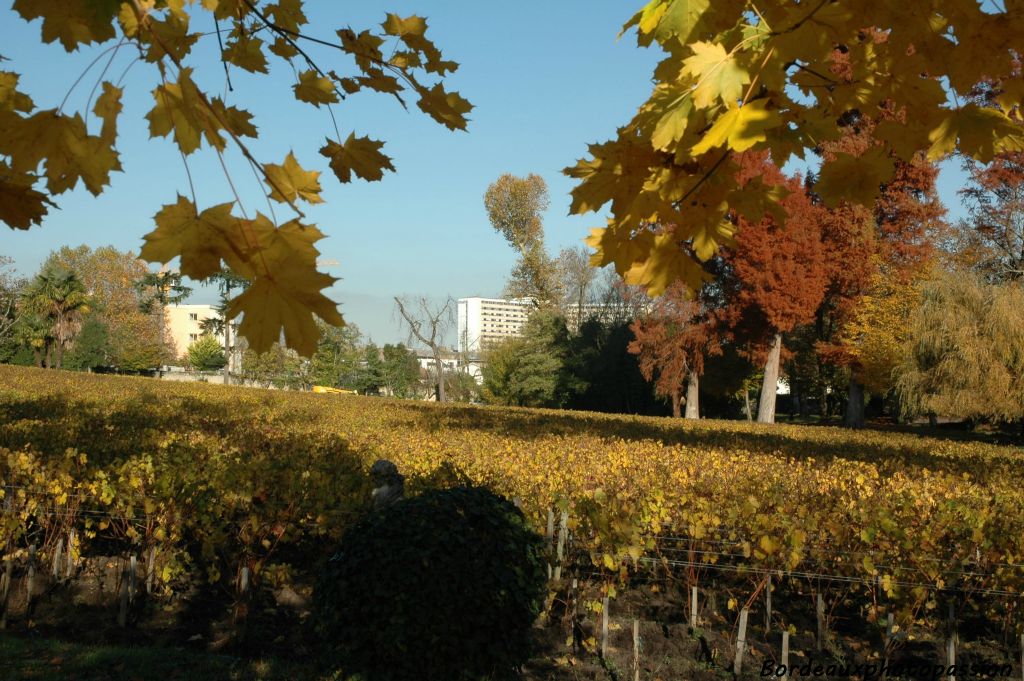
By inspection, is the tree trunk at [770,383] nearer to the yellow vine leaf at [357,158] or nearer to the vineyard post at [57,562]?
the vineyard post at [57,562]

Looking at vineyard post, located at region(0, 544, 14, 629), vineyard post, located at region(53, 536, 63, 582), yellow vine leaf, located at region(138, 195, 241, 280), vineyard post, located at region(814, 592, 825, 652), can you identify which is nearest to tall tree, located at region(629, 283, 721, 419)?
vineyard post, located at region(814, 592, 825, 652)

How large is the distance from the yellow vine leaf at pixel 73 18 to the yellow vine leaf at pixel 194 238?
45 cm

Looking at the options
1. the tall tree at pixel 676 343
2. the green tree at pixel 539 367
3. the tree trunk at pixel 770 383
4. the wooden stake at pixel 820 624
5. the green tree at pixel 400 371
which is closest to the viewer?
the wooden stake at pixel 820 624

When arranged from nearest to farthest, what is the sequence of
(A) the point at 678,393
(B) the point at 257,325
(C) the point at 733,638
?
(B) the point at 257,325 < (C) the point at 733,638 < (A) the point at 678,393

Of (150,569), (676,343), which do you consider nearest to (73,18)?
(150,569)

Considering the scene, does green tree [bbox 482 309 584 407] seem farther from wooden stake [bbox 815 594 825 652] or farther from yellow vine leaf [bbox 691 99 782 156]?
yellow vine leaf [bbox 691 99 782 156]

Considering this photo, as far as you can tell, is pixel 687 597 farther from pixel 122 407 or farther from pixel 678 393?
pixel 678 393

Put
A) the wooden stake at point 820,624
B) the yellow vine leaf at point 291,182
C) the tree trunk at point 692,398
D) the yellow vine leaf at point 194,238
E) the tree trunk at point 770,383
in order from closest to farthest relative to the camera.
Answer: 1. the yellow vine leaf at point 194,238
2. the yellow vine leaf at point 291,182
3. the wooden stake at point 820,624
4. the tree trunk at point 770,383
5. the tree trunk at point 692,398

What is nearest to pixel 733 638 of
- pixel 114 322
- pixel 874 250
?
pixel 874 250

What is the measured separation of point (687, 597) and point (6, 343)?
56.7 metres

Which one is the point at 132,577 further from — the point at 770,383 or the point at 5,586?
the point at 770,383

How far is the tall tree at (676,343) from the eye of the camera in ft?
105

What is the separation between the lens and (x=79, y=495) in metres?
5.59

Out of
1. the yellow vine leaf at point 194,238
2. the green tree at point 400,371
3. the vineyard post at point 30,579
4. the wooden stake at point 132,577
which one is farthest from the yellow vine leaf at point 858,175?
the green tree at point 400,371
